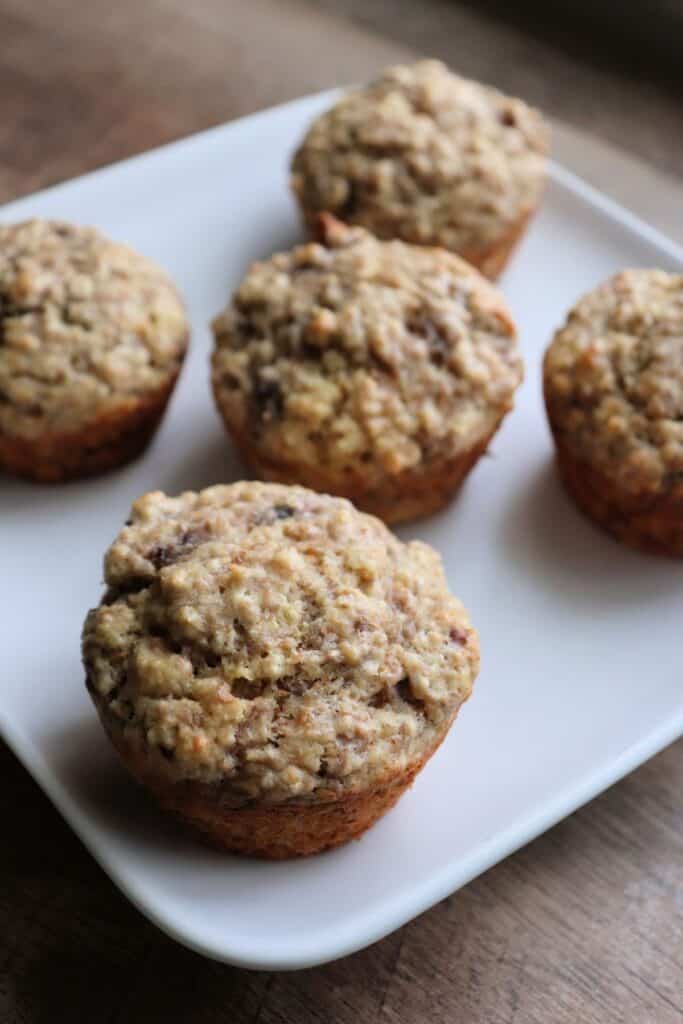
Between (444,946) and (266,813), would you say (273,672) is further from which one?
(444,946)

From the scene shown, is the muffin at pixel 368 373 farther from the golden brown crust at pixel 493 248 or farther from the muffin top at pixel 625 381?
the golden brown crust at pixel 493 248

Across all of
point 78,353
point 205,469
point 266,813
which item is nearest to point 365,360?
point 205,469

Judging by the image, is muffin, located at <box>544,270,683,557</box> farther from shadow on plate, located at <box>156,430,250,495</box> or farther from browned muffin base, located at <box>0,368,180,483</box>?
browned muffin base, located at <box>0,368,180,483</box>

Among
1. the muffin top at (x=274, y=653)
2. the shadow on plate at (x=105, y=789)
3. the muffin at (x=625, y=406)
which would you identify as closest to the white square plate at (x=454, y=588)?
the shadow on plate at (x=105, y=789)

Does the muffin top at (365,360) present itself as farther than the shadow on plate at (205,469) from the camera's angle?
No

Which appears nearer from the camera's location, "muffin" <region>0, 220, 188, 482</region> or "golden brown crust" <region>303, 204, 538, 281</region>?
"muffin" <region>0, 220, 188, 482</region>

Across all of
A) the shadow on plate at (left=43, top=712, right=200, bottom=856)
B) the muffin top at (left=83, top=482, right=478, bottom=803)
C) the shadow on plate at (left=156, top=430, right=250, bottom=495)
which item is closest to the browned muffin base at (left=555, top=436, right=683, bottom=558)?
the muffin top at (left=83, top=482, right=478, bottom=803)
